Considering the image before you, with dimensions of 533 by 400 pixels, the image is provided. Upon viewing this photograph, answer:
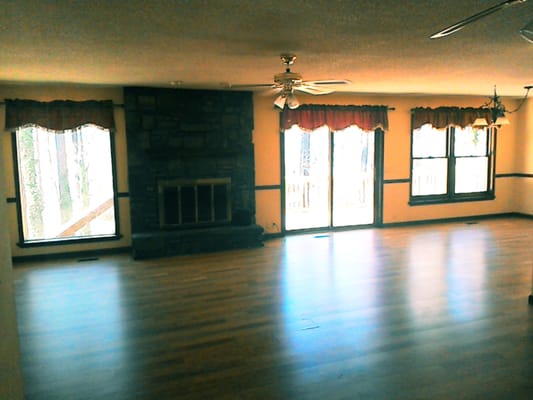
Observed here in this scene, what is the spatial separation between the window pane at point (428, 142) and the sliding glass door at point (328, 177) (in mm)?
956

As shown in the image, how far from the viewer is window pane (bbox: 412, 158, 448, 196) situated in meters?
7.82

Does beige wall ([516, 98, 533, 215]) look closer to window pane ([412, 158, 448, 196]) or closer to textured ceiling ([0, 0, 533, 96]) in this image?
window pane ([412, 158, 448, 196])

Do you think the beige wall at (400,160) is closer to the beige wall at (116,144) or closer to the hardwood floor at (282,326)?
the hardwood floor at (282,326)

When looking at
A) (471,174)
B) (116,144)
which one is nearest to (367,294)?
(116,144)

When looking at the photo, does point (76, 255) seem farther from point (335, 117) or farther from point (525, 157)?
point (525, 157)

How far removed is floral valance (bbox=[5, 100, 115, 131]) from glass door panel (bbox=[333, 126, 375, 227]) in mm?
3805

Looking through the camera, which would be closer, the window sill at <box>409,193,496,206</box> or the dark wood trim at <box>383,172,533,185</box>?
the dark wood trim at <box>383,172,533,185</box>

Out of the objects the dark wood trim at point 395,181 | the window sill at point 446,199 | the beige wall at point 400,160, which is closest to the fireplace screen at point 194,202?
the beige wall at point 400,160

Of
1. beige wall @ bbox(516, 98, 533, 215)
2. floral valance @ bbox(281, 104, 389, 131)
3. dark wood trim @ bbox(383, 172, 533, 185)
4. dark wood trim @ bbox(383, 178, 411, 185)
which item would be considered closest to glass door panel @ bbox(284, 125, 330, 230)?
floral valance @ bbox(281, 104, 389, 131)

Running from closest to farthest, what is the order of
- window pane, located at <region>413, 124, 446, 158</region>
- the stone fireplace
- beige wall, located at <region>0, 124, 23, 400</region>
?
beige wall, located at <region>0, 124, 23, 400</region>, the stone fireplace, window pane, located at <region>413, 124, 446, 158</region>

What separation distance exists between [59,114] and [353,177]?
193 inches

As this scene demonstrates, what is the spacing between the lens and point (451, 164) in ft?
26.3

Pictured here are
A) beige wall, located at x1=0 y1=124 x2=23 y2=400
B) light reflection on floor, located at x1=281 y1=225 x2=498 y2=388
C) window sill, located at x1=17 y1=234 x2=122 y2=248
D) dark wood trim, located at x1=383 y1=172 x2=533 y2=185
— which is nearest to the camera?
beige wall, located at x1=0 y1=124 x2=23 y2=400

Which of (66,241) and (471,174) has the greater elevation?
(471,174)
